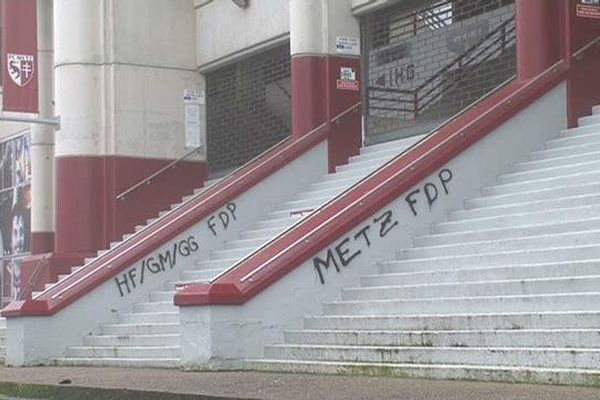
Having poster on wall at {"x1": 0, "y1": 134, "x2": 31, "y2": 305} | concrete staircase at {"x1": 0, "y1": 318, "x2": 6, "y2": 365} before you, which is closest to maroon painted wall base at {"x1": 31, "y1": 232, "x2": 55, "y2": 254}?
poster on wall at {"x1": 0, "y1": 134, "x2": 31, "y2": 305}

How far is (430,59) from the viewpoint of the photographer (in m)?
17.7

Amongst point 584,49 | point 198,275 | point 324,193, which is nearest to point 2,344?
point 198,275

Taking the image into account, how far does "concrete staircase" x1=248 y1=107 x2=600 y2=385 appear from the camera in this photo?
931cm

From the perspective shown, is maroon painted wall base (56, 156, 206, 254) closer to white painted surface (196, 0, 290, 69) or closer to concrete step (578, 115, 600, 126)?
white painted surface (196, 0, 290, 69)

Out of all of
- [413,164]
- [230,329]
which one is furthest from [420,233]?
[230,329]

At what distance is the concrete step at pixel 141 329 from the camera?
1437 centimetres

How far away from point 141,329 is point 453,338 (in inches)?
235

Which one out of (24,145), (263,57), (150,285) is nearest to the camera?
(150,285)

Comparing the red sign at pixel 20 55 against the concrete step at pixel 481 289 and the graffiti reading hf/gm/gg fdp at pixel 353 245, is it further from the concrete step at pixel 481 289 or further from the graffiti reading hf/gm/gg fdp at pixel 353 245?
the concrete step at pixel 481 289

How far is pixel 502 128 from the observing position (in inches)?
535

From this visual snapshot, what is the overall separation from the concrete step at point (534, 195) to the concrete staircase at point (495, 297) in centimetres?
2

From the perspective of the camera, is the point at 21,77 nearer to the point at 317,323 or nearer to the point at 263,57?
the point at 263,57

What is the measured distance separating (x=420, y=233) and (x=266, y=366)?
2.72 metres

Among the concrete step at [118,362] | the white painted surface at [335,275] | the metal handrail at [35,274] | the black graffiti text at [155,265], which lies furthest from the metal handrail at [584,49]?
the metal handrail at [35,274]
